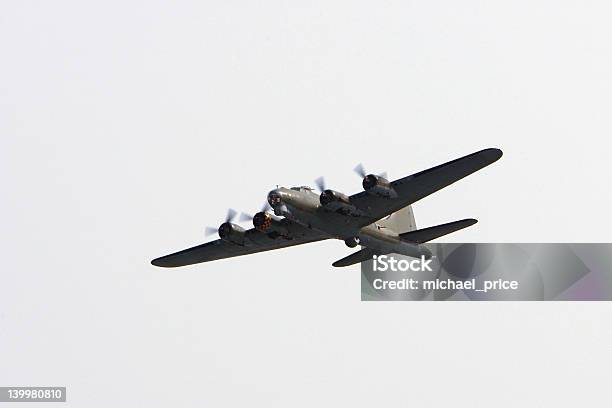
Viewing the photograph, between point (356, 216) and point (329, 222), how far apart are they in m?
1.38

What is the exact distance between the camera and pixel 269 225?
51094mm

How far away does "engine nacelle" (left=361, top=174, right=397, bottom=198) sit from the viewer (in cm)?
4851

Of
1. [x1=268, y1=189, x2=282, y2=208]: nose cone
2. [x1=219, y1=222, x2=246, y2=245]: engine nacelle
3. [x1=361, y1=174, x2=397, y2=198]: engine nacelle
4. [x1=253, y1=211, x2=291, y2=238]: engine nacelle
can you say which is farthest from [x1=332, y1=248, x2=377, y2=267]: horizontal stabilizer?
[x1=268, y1=189, x2=282, y2=208]: nose cone

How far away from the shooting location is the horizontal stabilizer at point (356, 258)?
5584 cm

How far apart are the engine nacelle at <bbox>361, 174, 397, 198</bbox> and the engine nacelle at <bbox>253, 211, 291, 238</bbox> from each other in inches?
211

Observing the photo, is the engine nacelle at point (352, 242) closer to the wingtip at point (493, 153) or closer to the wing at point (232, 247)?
the wing at point (232, 247)

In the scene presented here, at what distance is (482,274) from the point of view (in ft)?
229

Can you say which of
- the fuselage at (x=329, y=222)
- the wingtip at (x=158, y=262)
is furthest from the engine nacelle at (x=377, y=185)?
the wingtip at (x=158, y=262)

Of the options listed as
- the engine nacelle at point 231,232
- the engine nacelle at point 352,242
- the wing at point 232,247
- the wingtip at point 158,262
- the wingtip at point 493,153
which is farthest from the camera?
the wingtip at point 158,262

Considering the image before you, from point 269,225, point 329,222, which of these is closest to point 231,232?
point 269,225

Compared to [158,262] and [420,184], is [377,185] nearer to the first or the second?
[420,184]

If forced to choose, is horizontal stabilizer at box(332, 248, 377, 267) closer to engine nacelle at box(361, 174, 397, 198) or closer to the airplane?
the airplane

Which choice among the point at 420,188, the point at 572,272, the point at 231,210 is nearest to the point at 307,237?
the point at 231,210

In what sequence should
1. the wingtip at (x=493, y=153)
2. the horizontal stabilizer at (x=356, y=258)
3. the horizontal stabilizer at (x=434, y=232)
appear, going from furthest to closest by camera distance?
1. the horizontal stabilizer at (x=356, y=258)
2. the horizontal stabilizer at (x=434, y=232)
3. the wingtip at (x=493, y=153)
